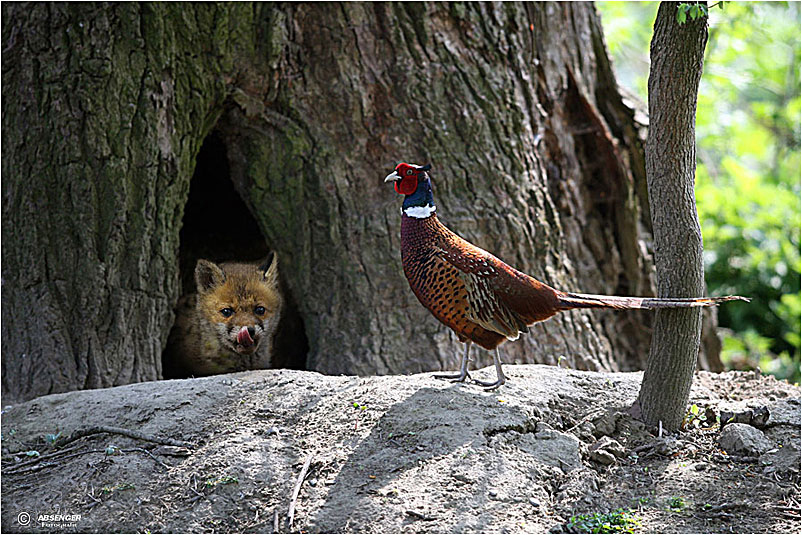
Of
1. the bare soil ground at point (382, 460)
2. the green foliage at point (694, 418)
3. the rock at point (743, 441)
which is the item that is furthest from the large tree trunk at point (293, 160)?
the rock at point (743, 441)

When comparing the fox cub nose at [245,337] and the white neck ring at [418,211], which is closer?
the white neck ring at [418,211]

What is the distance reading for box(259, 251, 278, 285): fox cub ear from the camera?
5.54 meters

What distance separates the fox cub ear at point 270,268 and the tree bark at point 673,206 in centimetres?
288

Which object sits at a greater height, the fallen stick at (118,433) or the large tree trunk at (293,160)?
the large tree trunk at (293,160)

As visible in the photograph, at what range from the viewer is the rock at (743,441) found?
3.65 metres

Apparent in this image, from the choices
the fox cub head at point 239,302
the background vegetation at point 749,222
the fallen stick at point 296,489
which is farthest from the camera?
the background vegetation at point 749,222

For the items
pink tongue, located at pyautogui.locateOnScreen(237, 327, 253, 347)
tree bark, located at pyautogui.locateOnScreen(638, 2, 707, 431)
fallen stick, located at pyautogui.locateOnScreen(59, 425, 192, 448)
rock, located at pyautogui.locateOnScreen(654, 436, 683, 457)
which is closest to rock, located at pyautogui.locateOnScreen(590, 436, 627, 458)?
rock, located at pyautogui.locateOnScreen(654, 436, 683, 457)

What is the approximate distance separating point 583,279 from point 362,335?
206 centimetres

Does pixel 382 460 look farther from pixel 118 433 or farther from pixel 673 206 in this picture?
pixel 673 206

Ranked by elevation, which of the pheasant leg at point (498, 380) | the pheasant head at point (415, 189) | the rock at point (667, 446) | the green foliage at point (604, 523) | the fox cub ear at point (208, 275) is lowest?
the green foliage at point (604, 523)

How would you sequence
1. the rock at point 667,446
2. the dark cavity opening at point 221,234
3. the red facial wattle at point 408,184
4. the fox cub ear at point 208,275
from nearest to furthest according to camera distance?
1. the rock at point 667,446
2. the red facial wattle at point 408,184
3. the fox cub ear at point 208,275
4. the dark cavity opening at point 221,234

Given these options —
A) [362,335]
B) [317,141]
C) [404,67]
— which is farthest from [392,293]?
[404,67]

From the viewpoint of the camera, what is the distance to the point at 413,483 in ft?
10.6

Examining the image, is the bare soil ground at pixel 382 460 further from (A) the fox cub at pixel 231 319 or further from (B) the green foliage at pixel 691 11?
(B) the green foliage at pixel 691 11
